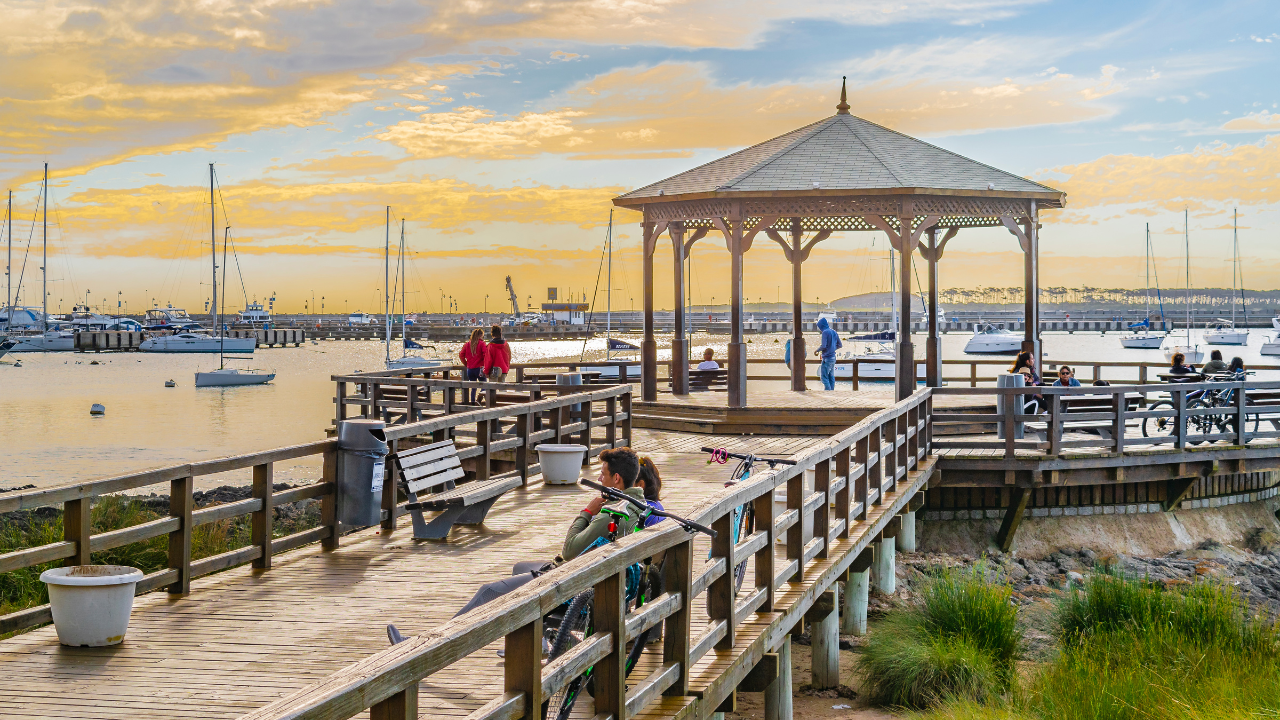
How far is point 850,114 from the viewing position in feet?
70.7

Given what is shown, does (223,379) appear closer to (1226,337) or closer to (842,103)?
(842,103)

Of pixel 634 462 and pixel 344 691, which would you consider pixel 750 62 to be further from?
pixel 344 691

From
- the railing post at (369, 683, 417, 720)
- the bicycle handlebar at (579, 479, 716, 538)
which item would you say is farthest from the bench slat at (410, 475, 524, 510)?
the railing post at (369, 683, 417, 720)

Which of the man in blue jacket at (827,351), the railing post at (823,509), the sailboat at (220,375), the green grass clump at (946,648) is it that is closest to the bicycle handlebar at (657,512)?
the railing post at (823,509)

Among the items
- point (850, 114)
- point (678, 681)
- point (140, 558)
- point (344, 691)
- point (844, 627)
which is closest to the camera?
point (344, 691)

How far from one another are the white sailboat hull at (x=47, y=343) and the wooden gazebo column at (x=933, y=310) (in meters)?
130

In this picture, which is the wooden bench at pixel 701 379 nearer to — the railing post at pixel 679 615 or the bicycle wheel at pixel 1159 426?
the bicycle wheel at pixel 1159 426

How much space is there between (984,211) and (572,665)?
51.2ft

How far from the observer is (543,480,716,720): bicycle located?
471cm

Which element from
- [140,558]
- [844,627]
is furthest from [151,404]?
[844,627]

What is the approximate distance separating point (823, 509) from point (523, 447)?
4.93 metres

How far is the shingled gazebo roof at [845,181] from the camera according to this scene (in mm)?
17578

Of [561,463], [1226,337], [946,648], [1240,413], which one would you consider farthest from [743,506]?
[1226,337]

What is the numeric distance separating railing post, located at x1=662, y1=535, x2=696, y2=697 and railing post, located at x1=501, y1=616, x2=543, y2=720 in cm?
144
